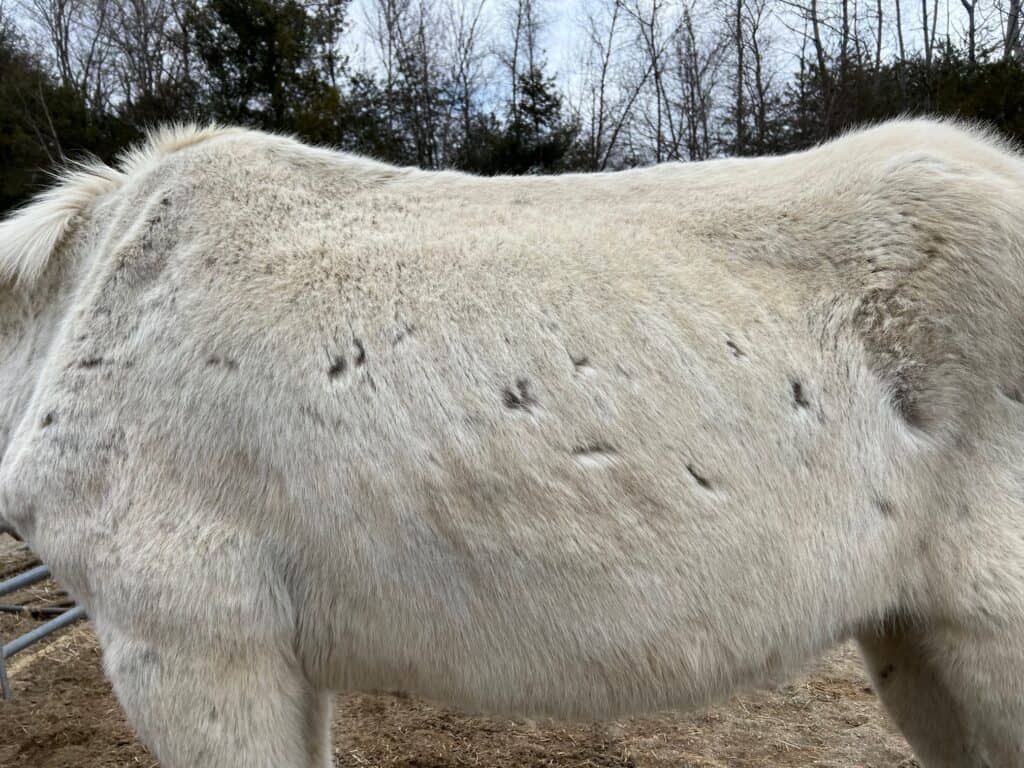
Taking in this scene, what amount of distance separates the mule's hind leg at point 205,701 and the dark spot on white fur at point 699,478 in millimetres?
1095

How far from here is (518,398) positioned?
1.72 metres

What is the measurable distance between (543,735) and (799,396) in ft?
8.12

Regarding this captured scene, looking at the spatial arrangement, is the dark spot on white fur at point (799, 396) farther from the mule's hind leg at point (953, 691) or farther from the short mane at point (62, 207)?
the short mane at point (62, 207)

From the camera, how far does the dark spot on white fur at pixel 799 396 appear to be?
1.74 m

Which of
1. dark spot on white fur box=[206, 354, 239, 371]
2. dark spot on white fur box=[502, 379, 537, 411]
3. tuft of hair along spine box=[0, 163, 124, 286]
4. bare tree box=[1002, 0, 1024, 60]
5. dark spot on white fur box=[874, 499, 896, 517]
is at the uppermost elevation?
bare tree box=[1002, 0, 1024, 60]

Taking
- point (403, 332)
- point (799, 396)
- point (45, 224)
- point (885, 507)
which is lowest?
point (885, 507)

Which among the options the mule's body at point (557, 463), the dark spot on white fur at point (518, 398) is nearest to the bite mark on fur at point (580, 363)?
the mule's body at point (557, 463)

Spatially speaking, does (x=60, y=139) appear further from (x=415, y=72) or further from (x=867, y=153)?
(x=867, y=153)

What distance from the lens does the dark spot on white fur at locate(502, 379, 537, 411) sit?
5.64 feet

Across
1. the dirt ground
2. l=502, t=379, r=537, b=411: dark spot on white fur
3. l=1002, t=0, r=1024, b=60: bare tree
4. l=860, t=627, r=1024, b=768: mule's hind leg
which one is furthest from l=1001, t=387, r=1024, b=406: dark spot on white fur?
l=1002, t=0, r=1024, b=60: bare tree

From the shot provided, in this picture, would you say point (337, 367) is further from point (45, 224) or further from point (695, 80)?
point (695, 80)

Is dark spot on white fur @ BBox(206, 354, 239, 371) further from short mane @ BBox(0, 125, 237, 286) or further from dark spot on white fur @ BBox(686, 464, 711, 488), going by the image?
dark spot on white fur @ BBox(686, 464, 711, 488)

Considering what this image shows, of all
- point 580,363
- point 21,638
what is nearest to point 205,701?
point 580,363

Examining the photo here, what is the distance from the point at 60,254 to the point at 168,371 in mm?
836
